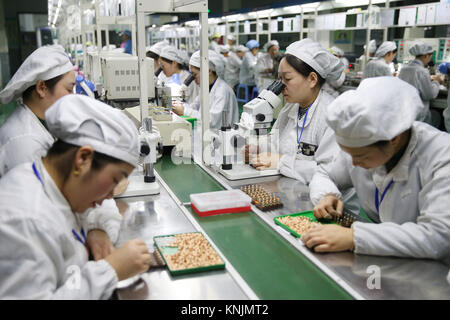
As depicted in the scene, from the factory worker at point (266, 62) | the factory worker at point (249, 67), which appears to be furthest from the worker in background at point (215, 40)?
the factory worker at point (266, 62)

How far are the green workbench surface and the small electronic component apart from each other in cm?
7

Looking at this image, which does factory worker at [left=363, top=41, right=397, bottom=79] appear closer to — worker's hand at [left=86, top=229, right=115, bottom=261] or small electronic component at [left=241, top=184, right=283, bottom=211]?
small electronic component at [left=241, top=184, right=283, bottom=211]

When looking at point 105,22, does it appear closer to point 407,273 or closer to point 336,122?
point 336,122

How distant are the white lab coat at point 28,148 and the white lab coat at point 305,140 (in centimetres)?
108

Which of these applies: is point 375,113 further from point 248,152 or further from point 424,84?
point 424,84

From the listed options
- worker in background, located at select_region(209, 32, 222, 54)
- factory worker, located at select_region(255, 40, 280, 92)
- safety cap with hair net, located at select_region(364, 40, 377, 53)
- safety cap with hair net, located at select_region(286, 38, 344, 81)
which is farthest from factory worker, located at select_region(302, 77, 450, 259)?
worker in background, located at select_region(209, 32, 222, 54)

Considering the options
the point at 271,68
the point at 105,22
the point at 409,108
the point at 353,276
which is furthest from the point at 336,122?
the point at 271,68

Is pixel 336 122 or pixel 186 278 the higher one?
pixel 336 122

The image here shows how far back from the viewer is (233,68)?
1112 centimetres

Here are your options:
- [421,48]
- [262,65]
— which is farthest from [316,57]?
[262,65]

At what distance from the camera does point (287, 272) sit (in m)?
1.36

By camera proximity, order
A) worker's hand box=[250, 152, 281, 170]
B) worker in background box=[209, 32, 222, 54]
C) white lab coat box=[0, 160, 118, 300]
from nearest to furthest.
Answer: white lab coat box=[0, 160, 118, 300]
worker's hand box=[250, 152, 281, 170]
worker in background box=[209, 32, 222, 54]

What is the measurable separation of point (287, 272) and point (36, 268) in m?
0.79

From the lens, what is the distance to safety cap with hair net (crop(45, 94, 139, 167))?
1.10 m
